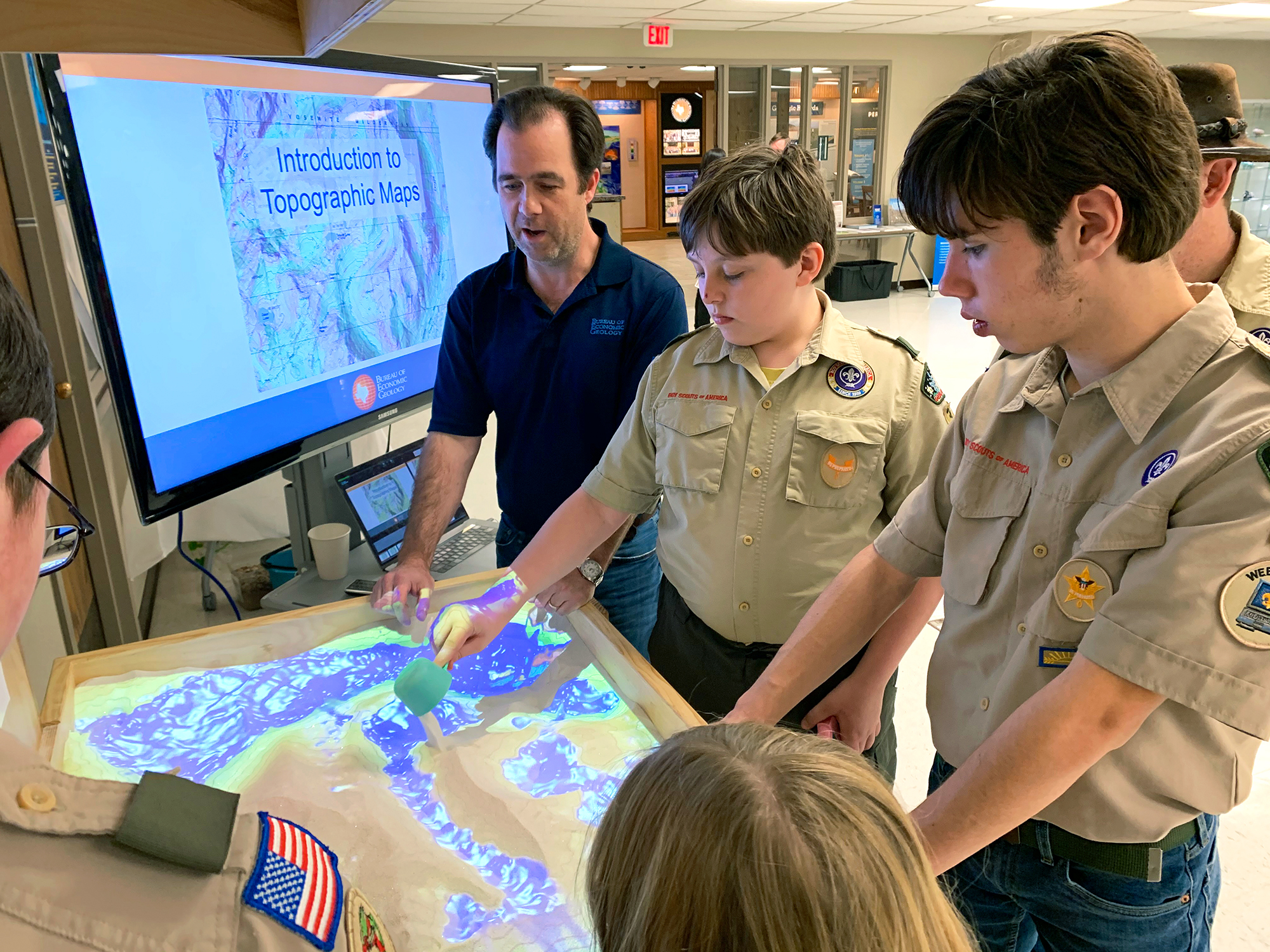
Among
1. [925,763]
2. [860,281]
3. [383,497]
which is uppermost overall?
[383,497]

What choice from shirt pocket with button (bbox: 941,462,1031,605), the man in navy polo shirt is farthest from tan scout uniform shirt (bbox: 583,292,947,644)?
the man in navy polo shirt

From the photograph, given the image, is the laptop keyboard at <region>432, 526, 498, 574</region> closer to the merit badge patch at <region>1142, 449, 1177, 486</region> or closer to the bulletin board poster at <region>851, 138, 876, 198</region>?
the merit badge patch at <region>1142, 449, 1177, 486</region>

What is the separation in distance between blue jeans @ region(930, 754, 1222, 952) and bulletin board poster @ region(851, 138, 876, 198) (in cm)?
1064

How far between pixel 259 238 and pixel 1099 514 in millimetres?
1639

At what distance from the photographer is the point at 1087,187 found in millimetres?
849

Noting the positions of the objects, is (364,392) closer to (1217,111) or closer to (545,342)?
(545,342)

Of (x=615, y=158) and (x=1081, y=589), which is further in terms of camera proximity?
(x=615, y=158)

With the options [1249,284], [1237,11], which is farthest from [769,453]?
[1237,11]

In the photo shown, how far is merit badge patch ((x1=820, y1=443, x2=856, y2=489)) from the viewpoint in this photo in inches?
55.4

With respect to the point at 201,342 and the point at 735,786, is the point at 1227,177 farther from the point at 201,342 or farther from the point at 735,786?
the point at 201,342

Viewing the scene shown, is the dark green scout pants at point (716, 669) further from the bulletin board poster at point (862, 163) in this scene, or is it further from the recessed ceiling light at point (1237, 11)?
the recessed ceiling light at point (1237, 11)

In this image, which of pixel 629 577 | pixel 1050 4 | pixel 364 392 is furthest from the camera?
pixel 1050 4

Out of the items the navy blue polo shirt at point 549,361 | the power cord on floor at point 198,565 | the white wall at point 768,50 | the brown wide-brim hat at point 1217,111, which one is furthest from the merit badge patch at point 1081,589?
the white wall at point 768,50

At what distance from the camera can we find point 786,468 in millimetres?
1424
